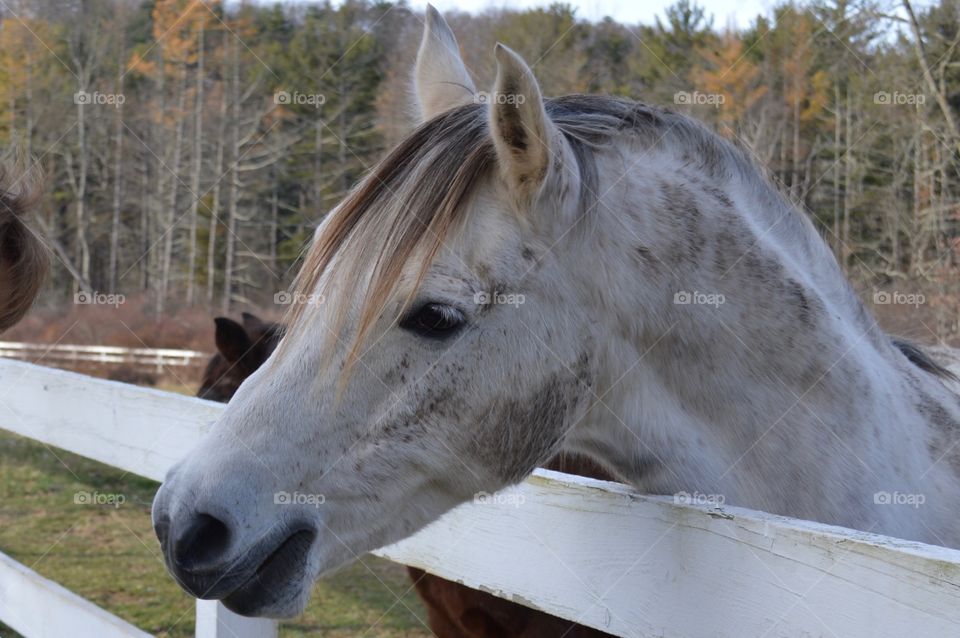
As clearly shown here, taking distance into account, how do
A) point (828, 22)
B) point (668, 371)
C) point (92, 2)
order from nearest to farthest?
point (668, 371) < point (828, 22) < point (92, 2)

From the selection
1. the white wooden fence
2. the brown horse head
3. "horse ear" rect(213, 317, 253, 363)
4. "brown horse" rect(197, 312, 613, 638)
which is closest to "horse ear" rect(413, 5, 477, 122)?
"brown horse" rect(197, 312, 613, 638)

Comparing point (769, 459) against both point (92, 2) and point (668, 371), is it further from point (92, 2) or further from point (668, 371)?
point (92, 2)

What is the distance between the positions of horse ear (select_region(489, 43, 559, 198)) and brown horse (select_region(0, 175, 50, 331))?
159 centimetres

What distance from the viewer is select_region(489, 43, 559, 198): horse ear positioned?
62.2 inches

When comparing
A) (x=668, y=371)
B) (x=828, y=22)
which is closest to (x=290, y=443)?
(x=668, y=371)

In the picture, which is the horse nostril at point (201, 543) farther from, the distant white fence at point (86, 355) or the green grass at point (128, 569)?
the distant white fence at point (86, 355)

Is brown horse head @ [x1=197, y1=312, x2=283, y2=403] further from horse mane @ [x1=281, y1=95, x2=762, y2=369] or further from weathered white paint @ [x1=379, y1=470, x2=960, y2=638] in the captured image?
horse mane @ [x1=281, y1=95, x2=762, y2=369]

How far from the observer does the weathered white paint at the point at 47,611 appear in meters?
2.76

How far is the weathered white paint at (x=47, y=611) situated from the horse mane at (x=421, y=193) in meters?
1.51

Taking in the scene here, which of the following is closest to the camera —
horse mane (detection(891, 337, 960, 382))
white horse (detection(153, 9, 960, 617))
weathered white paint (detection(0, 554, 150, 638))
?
white horse (detection(153, 9, 960, 617))

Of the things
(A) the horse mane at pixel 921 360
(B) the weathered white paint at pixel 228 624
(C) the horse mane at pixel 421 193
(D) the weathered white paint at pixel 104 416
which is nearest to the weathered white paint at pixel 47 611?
(B) the weathered white paint at pixel 228 624

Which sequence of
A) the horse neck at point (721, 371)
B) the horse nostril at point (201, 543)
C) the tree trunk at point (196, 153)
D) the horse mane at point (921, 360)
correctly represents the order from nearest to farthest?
the horse nostril at point (201, 543) → the horse neck at point (721, 371) → the horse mane at point (921, 360) → the tree trunk at point (196, 153)

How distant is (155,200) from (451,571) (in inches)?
1320

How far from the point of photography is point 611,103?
6.73 feet
